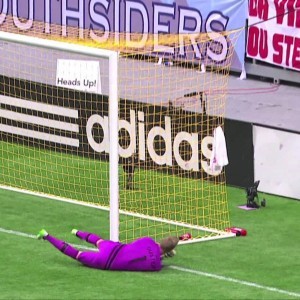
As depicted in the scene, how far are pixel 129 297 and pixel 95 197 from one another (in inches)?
208

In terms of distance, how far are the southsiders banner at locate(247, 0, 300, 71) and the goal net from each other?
2.40 meters

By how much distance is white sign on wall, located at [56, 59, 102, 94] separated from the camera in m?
16.2

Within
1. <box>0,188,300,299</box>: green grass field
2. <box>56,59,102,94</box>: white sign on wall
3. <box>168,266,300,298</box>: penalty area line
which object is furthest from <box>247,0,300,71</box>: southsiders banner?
<box>168,266,300,298</box>: penalty area line

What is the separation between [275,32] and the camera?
2420 cm

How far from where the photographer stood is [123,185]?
1847 centimetres

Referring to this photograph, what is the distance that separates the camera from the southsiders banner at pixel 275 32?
78.5ft

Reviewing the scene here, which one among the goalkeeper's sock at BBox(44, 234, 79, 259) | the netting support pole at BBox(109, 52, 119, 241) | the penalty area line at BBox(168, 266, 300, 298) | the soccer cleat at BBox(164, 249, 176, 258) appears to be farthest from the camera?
the netting support pole at BBox(109, 52, 119, 241)

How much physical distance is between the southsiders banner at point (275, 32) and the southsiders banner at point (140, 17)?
25cm

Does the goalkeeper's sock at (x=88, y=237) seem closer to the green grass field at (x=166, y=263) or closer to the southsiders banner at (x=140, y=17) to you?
the green grass field at (x=166, y=263)

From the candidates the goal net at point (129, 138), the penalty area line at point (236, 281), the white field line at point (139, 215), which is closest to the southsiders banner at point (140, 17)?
the goal net at point (129, 138)

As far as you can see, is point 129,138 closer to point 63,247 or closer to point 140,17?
point 63,247

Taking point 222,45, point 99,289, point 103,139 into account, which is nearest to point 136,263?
point 99,289

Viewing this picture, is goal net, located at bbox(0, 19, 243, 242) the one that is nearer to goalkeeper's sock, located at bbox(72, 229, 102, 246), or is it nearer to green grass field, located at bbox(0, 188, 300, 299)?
green grass field, located at bbox(0, 188, 300, 299)

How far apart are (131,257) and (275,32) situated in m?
10.4
